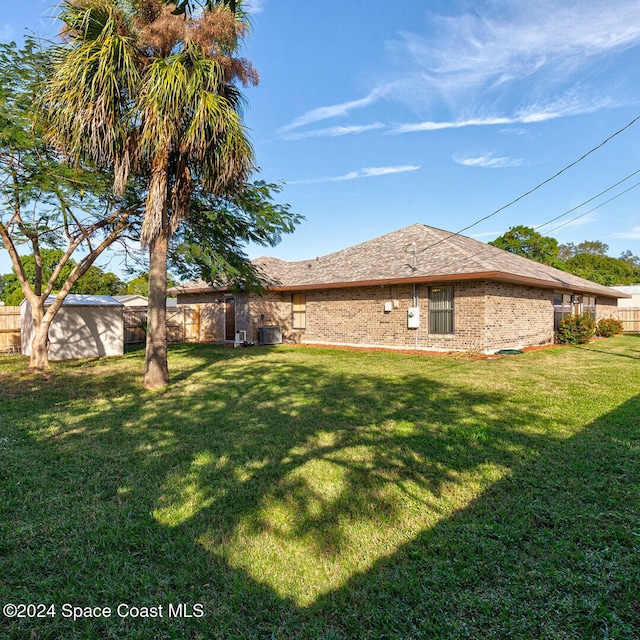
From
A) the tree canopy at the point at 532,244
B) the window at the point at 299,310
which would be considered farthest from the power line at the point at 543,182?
the tree canopy at the point at 532,244

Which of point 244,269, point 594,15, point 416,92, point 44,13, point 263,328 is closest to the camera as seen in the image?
point 44,13

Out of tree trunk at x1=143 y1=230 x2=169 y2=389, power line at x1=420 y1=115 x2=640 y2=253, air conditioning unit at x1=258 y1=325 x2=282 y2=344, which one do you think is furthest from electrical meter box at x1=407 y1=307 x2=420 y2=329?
tree trunk at x1=143 y1=230 x2=169 y2=389

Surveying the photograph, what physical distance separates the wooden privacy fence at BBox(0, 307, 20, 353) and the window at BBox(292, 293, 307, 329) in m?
11.5

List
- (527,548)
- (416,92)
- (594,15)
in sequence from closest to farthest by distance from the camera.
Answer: (527,548), (594,15), (416,92)

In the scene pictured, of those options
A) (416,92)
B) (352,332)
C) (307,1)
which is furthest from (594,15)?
(352,332)

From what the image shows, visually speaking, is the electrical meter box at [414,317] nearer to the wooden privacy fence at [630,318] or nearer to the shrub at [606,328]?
the shrub at [606,328]

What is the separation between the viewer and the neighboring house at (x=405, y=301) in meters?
13.5

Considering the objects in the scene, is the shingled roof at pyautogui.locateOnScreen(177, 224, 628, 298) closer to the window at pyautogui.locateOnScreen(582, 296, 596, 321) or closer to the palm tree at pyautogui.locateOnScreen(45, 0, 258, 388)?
the window at pyautogui.locateOnScreen(582, 296, 596, 321)

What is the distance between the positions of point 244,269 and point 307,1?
5.94m

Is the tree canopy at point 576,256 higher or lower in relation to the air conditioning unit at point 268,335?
higher

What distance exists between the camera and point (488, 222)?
52.5 feet

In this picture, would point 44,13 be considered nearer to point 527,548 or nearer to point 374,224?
point 527,548

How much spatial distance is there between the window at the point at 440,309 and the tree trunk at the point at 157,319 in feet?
31.5

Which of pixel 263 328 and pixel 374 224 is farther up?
pixel 374 224
